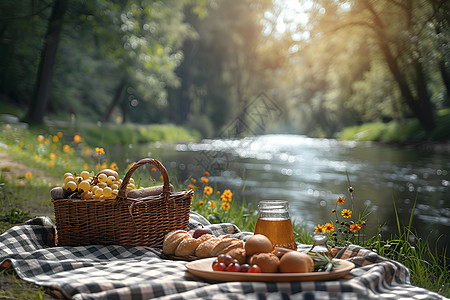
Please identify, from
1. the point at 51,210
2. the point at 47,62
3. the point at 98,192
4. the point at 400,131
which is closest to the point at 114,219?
the point at 98,192

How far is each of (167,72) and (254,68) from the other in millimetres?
3530

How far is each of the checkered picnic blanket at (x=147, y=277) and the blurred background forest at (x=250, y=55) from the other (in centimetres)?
315

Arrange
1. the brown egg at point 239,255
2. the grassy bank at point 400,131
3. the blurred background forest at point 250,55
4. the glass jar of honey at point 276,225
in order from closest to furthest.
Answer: the brown egg at point 239,255 → the glass jar of honey at point 276,225 → the blurred background forest at point 250,55 → the grassy bank at point 400,131

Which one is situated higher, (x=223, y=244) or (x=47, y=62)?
(x=47, y=62)

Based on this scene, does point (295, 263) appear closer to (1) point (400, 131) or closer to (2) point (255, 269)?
(2) point (255, 269)

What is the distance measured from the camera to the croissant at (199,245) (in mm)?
2238

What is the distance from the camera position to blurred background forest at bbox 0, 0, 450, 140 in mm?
5609

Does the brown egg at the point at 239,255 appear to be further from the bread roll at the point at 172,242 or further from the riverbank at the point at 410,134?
the riverbank at the point at 410,134

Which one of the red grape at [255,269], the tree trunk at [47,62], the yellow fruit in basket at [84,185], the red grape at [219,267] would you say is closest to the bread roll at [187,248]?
the red grape at [219,267]

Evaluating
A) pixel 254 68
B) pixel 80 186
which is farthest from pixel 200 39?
pixel 80 186

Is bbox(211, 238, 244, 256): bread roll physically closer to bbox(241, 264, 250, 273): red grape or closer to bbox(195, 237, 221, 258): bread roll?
bbox(195, 237, 221, 258): bread roll

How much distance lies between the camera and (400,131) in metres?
11.0

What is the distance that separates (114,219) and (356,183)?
645 cm

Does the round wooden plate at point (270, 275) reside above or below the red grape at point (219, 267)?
below
